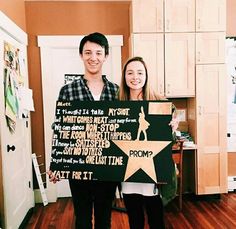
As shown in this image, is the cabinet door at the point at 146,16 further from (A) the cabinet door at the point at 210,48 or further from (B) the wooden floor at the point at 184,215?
(B) the wooden floor at the point at 184,215

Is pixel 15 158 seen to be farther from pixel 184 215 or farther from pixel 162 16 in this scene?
pixel 162 16

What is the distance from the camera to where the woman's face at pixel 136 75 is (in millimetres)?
1670

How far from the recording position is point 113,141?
1.61 m

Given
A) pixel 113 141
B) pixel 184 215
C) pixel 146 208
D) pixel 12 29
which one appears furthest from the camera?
pixel 184 215

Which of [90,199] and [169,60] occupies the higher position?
[169,60]

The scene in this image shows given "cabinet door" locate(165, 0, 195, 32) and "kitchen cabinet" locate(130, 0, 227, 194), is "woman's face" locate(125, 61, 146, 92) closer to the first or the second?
"kitchen cabinet" locate(130, 0, 227, 194)

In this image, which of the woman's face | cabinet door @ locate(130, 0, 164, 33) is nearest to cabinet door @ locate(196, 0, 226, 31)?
cabinet door @ locate(130, 0, 164, 33)

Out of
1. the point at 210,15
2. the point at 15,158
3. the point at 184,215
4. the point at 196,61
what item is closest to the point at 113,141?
the point at 15,158

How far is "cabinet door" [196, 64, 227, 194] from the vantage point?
335 centimetres

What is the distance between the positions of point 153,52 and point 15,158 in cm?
190

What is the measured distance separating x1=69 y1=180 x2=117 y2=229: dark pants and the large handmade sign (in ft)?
0.25

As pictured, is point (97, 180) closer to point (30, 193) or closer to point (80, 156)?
point (80, 156)

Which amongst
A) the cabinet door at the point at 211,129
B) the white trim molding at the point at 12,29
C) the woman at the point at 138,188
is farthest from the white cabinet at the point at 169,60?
the woman at the point at 138,188

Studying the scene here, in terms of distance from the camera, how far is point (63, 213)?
320 centimetres
